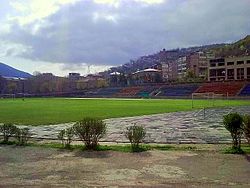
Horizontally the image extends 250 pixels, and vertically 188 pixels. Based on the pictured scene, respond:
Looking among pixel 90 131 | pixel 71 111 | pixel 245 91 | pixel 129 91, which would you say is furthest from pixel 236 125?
pixel 129 91

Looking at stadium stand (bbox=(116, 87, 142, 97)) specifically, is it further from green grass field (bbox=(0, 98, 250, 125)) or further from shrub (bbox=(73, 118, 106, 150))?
shrub (bbox=(73, 118, 106, 150))

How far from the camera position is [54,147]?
51.6 ft

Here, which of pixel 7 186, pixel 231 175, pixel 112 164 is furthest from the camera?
pixel 112 164

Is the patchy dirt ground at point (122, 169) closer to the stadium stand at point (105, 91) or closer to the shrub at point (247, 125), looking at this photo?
the shrub at point (247, 125)

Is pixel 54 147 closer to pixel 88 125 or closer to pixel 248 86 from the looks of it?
pixel 88 125

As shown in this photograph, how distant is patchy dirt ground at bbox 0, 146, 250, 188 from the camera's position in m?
9.62

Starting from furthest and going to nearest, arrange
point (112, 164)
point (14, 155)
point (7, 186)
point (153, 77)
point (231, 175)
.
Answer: point (153, 77)
point (14, 155)
point (112, 164)
point (231, 175)
point (7, 186)

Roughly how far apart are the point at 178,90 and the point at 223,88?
1558cm

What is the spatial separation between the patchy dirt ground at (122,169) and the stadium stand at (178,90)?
96.0 meters

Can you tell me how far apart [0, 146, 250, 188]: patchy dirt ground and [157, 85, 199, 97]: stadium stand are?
9598cm

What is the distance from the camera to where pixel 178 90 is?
381ft

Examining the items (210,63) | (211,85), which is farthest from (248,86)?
(210,63)

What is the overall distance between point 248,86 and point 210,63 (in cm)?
5037

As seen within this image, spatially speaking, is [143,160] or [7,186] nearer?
[7,186]
